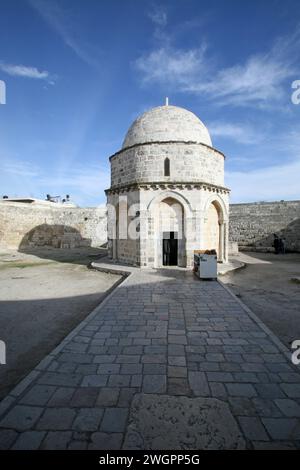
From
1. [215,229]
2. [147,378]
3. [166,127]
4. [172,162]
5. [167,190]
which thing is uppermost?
[166,127]

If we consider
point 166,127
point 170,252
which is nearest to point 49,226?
point 170,252

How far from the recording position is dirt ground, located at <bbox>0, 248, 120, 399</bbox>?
15.3ft

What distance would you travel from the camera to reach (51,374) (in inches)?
150

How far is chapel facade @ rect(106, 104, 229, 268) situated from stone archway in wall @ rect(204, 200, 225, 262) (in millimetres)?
56

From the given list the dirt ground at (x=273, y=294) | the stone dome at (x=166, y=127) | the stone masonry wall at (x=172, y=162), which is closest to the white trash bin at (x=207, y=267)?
the dirt ground at (x=273, y=294)

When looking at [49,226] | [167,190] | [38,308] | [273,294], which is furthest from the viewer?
[49,226]

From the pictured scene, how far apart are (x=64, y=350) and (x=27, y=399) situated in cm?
131

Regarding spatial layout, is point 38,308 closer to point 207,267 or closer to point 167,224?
point 207,267

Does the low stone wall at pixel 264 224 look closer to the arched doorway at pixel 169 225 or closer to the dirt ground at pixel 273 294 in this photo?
the dirt ground at pixel 273 294

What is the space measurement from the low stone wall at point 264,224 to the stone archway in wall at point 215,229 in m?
10.4

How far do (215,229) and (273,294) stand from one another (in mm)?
6003

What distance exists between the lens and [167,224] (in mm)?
12875

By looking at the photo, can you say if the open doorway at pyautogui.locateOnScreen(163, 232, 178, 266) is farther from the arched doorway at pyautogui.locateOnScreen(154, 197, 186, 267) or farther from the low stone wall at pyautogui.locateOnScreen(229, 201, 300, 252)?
the low stone wall at pyautogui.locateOnScreen(229, 201, 300, 252)
